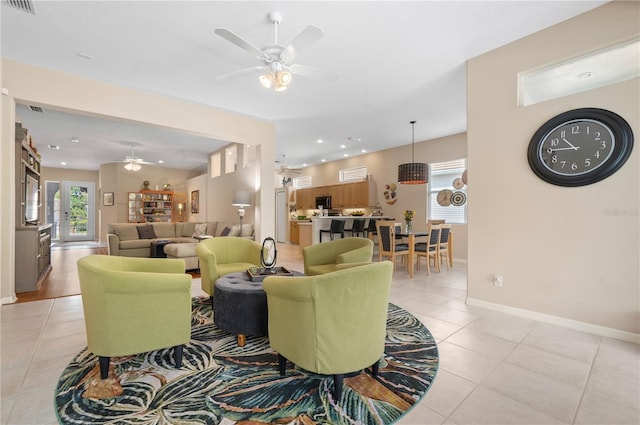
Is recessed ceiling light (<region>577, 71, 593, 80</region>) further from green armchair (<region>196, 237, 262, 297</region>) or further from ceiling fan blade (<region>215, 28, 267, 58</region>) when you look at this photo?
green armchair (<region>196, 237, 262, 297</region>)

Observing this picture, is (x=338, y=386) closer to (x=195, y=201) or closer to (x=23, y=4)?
(x=23, y=4)

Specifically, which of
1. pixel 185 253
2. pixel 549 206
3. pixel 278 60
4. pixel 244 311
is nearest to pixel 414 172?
pixel 549 206

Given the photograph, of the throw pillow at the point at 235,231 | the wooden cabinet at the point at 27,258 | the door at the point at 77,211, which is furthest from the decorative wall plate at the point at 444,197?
the door at the point at 77,211

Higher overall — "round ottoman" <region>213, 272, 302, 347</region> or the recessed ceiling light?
the recessed ceiling light

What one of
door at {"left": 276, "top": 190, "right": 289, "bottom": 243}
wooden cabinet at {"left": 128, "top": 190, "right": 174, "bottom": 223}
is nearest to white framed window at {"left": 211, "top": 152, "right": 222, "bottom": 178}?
wooden cabinet at {"left": 128, "top": 190, "right": 174, "bottom": 223}

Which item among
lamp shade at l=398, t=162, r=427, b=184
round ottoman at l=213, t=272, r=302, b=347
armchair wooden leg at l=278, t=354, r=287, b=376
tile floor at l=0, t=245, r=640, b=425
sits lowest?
tile floor at l=0, t=245, r=640, b=425

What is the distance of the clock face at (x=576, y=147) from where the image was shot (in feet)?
8.98

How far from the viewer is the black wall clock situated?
266 centimetres

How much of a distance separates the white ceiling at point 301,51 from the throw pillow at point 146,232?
2815mm

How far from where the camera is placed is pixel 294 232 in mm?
10742

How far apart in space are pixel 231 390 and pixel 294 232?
886cm

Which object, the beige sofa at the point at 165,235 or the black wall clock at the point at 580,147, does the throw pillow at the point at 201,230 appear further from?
the black wall clock at the point at 580,147

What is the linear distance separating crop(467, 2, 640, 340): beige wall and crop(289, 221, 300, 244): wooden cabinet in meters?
7.46

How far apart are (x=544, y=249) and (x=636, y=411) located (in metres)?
1.68
